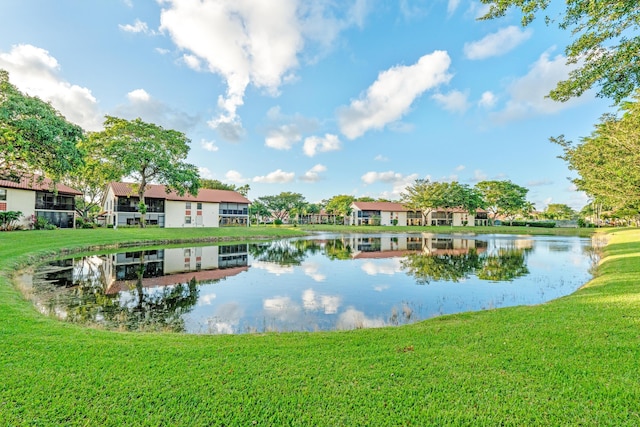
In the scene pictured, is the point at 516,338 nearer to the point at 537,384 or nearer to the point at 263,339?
the point at 537,384

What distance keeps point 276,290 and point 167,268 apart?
7.39 m

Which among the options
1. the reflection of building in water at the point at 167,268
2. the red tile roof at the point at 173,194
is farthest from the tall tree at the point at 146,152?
the reflection of building in water at the point at 167,268

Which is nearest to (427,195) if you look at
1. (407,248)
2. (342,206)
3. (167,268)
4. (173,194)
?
(342,206)

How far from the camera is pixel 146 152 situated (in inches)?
1265

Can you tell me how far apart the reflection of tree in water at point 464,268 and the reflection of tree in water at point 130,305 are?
9.01 m

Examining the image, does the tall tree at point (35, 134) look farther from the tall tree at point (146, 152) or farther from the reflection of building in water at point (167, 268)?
the tall tree at point (146, 152)

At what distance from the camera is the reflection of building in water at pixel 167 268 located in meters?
12.7

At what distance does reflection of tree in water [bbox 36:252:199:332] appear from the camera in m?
7.60

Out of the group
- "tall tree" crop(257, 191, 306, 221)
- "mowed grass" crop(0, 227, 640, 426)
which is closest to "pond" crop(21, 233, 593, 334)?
"mowed grass" crop(0, 227, 640, 426)

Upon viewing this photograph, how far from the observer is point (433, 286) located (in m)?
12.0

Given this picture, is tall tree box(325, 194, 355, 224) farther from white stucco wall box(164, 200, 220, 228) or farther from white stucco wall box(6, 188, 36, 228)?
white stucco wall box(6, 188, 36, 228)

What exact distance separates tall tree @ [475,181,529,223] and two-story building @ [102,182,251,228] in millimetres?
58284

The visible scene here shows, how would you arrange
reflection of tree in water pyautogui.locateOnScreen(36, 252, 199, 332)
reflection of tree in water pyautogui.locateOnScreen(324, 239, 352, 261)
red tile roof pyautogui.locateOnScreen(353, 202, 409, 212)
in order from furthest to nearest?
red tile roof pyautogui.locateOnScreen(353, 202, 409, 212) → reflection of tree in water pyautogui.locateOnScreen(324, 239, 352, 261) → reflection of tree in water pyautogui.locateOnScreen(36, 252, 199, 332)

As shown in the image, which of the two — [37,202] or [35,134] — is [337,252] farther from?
[37,202]
